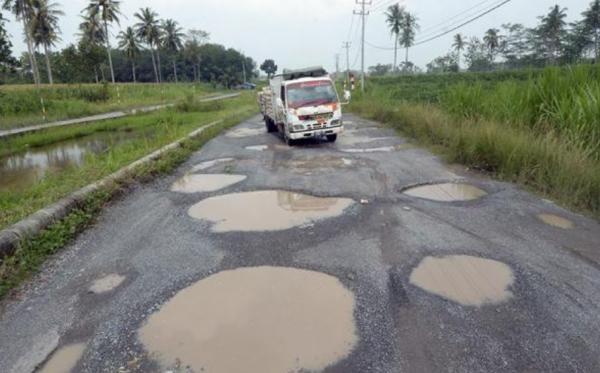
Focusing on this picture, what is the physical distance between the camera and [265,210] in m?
5.48

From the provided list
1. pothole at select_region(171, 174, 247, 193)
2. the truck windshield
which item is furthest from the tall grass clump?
pothole at select_region(171, 174, 247, 193)

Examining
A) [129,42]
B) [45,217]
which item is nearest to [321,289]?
[45,217]

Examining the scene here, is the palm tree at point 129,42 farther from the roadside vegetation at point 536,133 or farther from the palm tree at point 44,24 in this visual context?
the roadside vegetation at point 536,133

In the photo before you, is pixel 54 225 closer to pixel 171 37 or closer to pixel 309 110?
pixel 309 110

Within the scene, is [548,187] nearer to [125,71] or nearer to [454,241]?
[454,241]

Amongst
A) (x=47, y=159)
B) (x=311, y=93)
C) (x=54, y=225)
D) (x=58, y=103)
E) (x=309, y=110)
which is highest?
(x=311, y=93)

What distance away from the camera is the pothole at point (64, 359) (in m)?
2.52

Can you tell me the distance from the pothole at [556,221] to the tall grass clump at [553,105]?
201 centimetres

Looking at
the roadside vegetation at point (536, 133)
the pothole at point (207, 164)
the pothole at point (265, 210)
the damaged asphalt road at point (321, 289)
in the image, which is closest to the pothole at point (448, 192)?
the damaged asphalt road at point (321, 289)

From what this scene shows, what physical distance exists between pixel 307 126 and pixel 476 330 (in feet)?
28.0

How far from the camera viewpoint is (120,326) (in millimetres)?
2918

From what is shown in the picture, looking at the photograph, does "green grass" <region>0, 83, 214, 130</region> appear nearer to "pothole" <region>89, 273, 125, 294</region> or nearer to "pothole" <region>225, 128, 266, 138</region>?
"pothole" <region>225, 128, 266, 138</region>

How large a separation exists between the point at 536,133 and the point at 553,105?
753 millimetres

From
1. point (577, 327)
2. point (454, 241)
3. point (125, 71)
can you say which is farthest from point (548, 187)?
point (125, 71)
